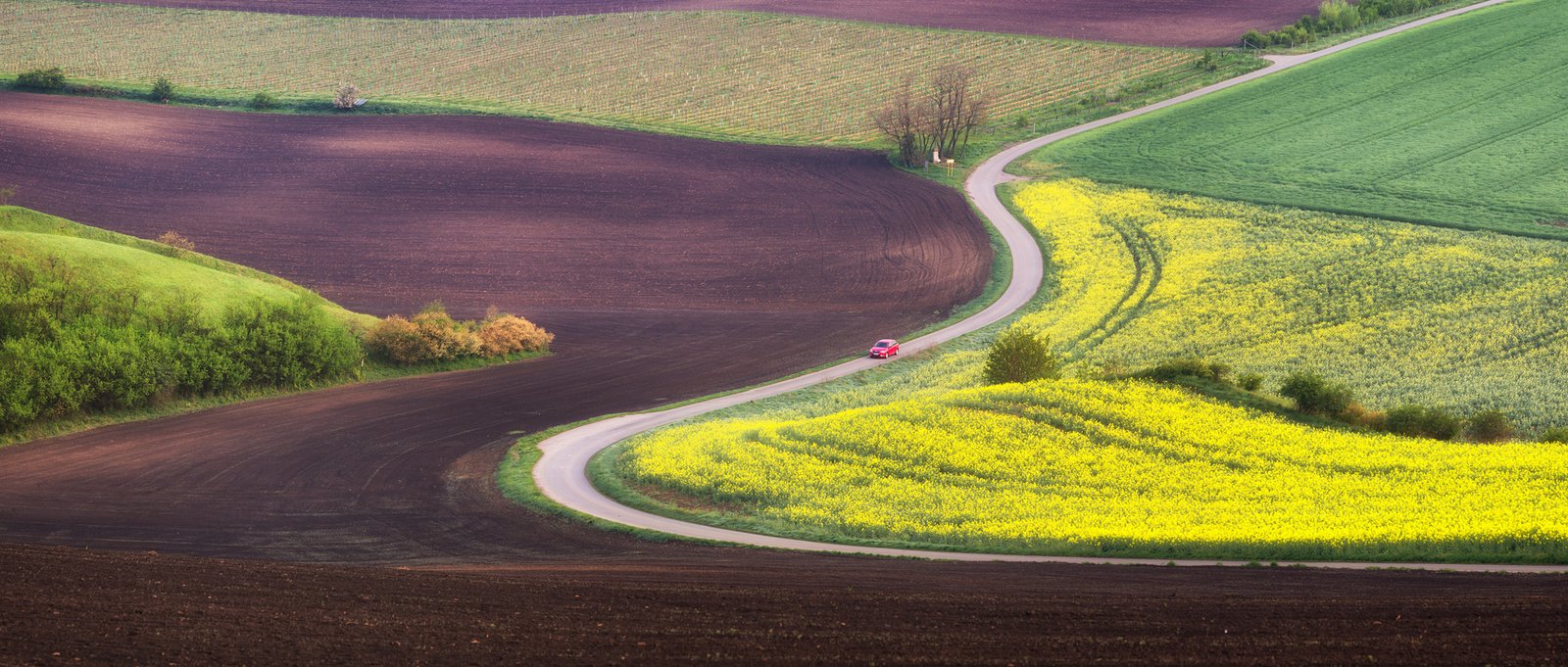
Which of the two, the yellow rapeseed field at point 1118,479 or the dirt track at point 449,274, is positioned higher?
the dirt track at point 449,274

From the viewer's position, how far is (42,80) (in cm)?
10394

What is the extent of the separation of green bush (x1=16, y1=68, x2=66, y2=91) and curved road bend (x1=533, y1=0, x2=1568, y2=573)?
248 ft

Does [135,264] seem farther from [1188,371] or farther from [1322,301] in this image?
[1322,301]

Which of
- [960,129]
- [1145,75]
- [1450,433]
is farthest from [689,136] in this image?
[1450,433]

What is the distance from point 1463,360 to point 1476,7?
8569 centimetres

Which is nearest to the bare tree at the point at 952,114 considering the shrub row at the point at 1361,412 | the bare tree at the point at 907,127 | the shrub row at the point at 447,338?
the bare tree at the point at 907,127

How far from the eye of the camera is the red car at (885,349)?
63.7 meters

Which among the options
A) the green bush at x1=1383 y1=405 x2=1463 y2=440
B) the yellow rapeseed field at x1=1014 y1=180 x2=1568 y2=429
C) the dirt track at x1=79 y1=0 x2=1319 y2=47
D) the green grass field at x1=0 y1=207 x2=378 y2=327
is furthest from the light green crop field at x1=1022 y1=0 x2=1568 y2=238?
the green grass field at x1=0 y1=207 x2=378 y2=327

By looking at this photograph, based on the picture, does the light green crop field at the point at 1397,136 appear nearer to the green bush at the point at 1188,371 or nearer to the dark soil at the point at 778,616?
the green bush at the point at 1188,371

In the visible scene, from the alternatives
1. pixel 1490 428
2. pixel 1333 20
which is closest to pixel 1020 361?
pixel 1490 428

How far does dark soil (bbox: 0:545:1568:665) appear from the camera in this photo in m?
19.7

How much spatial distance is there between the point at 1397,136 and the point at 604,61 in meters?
69.9

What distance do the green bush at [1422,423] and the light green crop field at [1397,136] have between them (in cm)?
3622

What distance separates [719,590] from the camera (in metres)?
24.5
